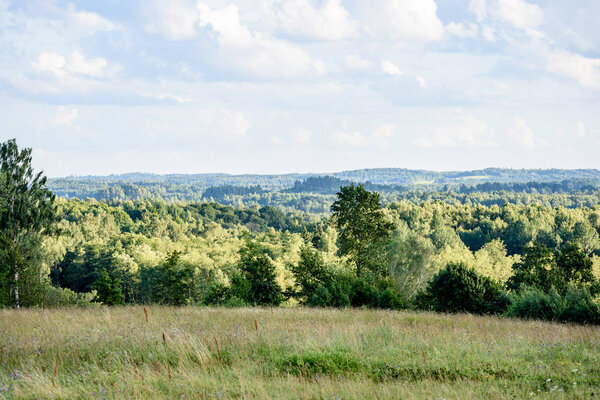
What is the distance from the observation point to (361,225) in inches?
1634

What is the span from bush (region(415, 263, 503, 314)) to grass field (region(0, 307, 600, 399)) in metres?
16.0

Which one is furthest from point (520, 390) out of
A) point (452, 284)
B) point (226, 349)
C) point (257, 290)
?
point (257, 290)

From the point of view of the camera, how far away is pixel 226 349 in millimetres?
8477

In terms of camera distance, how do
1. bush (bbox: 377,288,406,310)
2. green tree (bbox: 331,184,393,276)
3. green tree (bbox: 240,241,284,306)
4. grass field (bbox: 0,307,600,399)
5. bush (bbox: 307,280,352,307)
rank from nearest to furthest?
grass field (bbox: 0,307,600,399) → bush (bbox: 377,288,406,310) → bush (bbox: 307,280,352,307) → green tree (bbox: 240,241,284,306) → green tree (bbox: 331,184,393,276)

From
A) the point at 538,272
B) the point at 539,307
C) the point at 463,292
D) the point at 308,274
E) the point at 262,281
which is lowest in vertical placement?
the point at 262,281

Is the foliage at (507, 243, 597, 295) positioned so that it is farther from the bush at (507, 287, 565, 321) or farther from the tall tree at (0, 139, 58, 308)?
the tall tree at (0, 139, 58, 308)

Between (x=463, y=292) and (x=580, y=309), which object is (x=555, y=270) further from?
(x=580, y=309)

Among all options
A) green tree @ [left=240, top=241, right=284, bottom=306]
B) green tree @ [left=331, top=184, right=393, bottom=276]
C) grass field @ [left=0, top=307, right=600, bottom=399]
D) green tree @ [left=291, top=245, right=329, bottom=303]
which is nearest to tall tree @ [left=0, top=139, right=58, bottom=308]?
green tree @ [left=240, top=241, right=284, bottom=306]

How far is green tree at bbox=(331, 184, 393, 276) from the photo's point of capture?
41531 mm

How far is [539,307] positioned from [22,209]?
117ft

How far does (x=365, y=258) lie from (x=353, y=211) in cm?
426

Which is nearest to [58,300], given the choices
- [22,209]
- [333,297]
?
[22,209]

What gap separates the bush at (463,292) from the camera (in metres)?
27.0

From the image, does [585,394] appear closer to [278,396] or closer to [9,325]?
[278,396]
